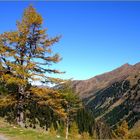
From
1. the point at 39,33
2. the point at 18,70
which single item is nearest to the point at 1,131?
the point at 18,70

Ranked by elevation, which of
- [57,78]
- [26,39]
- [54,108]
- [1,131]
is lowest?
[1,131]

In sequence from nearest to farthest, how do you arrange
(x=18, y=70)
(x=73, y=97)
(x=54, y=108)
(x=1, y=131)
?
(x=1, y=131) → (x=18, y=70) → (x=54, y=108) → (x=73, y=97)

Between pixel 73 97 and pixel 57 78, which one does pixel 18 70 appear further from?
pixel 73 97

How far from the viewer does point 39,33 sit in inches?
1244

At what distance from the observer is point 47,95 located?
31250 mm

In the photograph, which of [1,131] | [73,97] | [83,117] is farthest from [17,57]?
[83,117]

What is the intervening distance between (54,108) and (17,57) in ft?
20.7

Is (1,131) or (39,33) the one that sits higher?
(39,33)

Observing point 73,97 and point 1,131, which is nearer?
point 1,131

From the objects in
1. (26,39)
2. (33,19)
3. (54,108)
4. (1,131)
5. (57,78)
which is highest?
(33,19)

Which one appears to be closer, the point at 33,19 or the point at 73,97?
the point at 33,19

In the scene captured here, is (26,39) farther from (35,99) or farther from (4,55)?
(35,99)

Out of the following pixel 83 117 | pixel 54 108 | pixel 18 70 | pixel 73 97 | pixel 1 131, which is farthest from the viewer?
pixel 83 117

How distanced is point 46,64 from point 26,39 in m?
3.23
